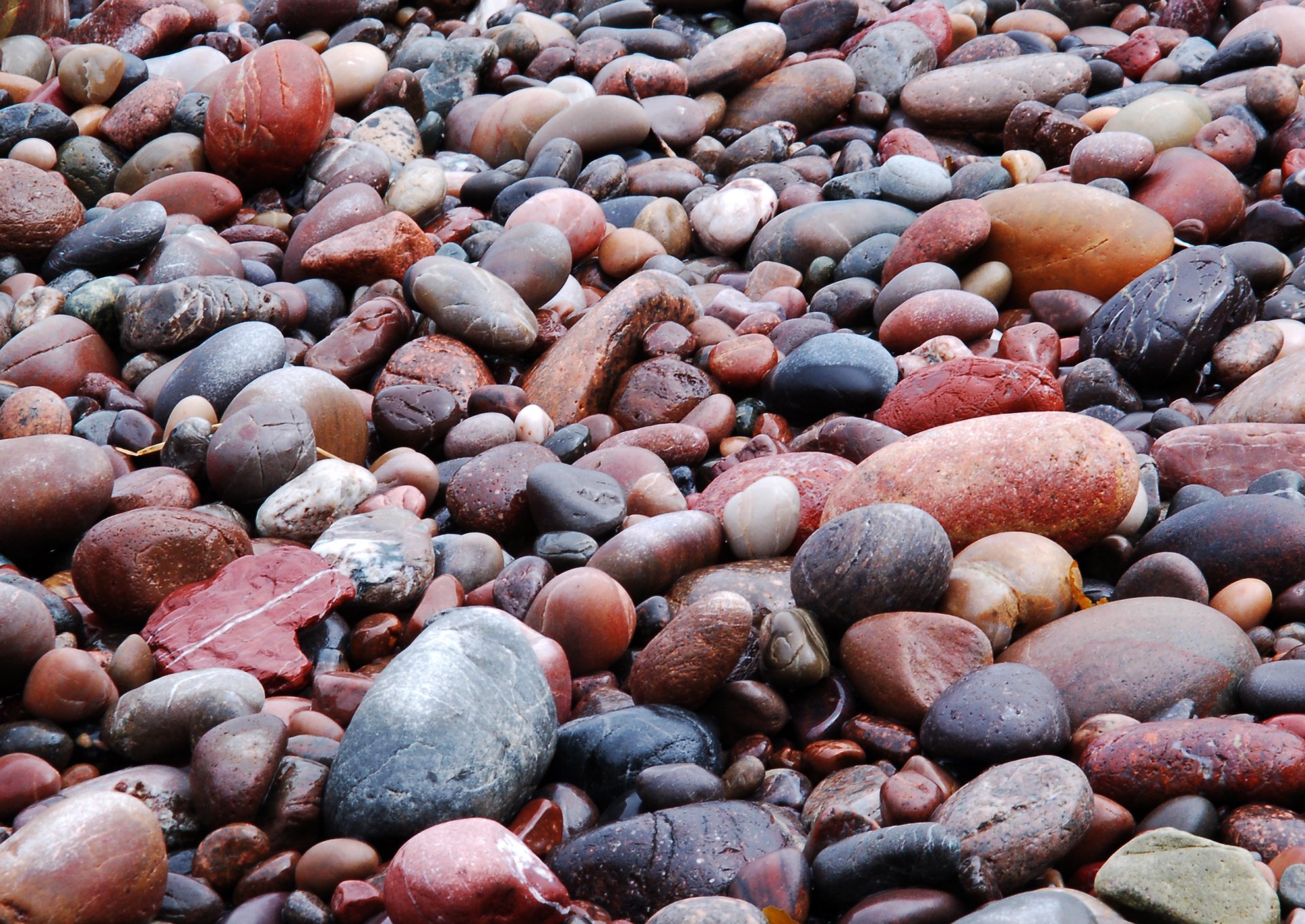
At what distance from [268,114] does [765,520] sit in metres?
4.70

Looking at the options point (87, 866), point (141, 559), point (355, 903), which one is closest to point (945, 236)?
point (141, 559)

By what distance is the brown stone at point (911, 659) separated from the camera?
2.96 metres

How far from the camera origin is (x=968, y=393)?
437 centimetres

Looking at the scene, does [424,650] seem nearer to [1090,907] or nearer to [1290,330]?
[1090,907]

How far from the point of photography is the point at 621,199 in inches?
266

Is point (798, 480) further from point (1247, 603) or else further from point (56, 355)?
point (56, 355)

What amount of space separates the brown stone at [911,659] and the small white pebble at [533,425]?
85.7 inches

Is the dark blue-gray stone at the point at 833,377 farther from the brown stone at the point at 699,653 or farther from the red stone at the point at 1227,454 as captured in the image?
the brown stone at the point at 699,653

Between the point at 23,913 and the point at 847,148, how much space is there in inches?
245

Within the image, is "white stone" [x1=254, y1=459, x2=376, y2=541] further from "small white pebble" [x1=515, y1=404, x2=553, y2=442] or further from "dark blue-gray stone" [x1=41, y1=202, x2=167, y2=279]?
"dark blue-gray stone" [x1=41, y1=202, x2=167, y2=279]

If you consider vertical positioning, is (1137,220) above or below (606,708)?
above

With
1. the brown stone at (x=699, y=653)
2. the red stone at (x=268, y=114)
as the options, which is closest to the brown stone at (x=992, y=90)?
the red stone at (x=268, y=114)

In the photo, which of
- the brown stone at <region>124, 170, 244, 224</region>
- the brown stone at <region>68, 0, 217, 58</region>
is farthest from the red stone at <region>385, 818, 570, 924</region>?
the brown stone at <region>68, 0, 217, 58</region>

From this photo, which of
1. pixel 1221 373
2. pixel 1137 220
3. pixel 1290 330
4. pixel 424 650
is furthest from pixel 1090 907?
pixel 1137 220
